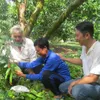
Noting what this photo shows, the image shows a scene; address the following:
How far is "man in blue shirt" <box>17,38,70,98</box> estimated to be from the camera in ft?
11.4

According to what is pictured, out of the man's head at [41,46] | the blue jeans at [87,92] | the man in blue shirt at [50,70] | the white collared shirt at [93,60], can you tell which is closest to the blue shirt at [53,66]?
the man in blue shirt at [50,70]

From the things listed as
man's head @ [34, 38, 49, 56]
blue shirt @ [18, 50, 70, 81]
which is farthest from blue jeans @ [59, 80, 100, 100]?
man's head @ [34, 38, 49, 56]

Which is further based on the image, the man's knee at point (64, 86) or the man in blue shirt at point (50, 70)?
the man in blue shirt at point (50, 70)

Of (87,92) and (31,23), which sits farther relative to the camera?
(31,23)

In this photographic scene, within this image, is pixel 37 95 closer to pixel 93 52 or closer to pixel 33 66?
pixel 33 66

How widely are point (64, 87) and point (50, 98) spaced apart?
0.37 m

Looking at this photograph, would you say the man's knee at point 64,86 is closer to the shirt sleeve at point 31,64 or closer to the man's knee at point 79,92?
the man's knee at point 79,92

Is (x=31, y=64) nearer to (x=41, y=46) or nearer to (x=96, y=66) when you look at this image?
(x=41, y=46)

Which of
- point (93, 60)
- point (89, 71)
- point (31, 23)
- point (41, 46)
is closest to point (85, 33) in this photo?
point (93, 60)

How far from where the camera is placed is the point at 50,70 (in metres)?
3.56

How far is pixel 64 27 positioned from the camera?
1443 cm

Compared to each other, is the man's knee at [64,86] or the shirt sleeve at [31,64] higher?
the shirt sleeve at [31,64]

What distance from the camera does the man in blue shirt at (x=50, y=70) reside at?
3.47 metres

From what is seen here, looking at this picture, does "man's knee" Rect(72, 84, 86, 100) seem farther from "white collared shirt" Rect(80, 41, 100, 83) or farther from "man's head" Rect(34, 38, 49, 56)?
"man's head" Rect(34, 38, 49, 56)
